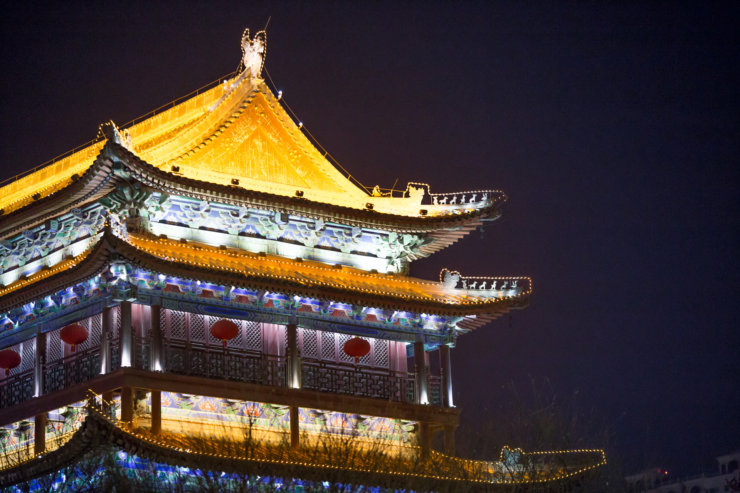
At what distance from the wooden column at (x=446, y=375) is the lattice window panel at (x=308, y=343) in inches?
154

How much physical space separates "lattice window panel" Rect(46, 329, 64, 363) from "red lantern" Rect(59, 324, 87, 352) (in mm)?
1689

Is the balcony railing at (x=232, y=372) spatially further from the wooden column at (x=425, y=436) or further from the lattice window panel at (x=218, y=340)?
the wooden column at (x=425, y=436)

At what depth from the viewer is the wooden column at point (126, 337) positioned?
31614 millimetres

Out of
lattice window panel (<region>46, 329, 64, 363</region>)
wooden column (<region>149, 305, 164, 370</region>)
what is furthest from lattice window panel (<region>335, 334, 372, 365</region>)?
lattice window panel (<region>46, 329, 64, 363</region>)

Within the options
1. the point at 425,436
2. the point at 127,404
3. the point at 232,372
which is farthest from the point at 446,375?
the point at 127,404

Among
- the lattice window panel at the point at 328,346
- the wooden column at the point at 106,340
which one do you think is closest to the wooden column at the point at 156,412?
the wooden column at the point at 106,340

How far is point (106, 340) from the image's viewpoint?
3209cm

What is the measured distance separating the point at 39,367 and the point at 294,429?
23.1ft

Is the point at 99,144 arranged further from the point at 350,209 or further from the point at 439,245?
the point at 439,245

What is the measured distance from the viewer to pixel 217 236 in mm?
36000

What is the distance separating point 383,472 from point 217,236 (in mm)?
8777

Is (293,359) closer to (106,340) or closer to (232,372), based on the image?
(232,372)

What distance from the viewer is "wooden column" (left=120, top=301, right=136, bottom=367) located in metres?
31.6

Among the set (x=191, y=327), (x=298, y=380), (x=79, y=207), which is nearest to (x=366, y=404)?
(x=298, y=380)
